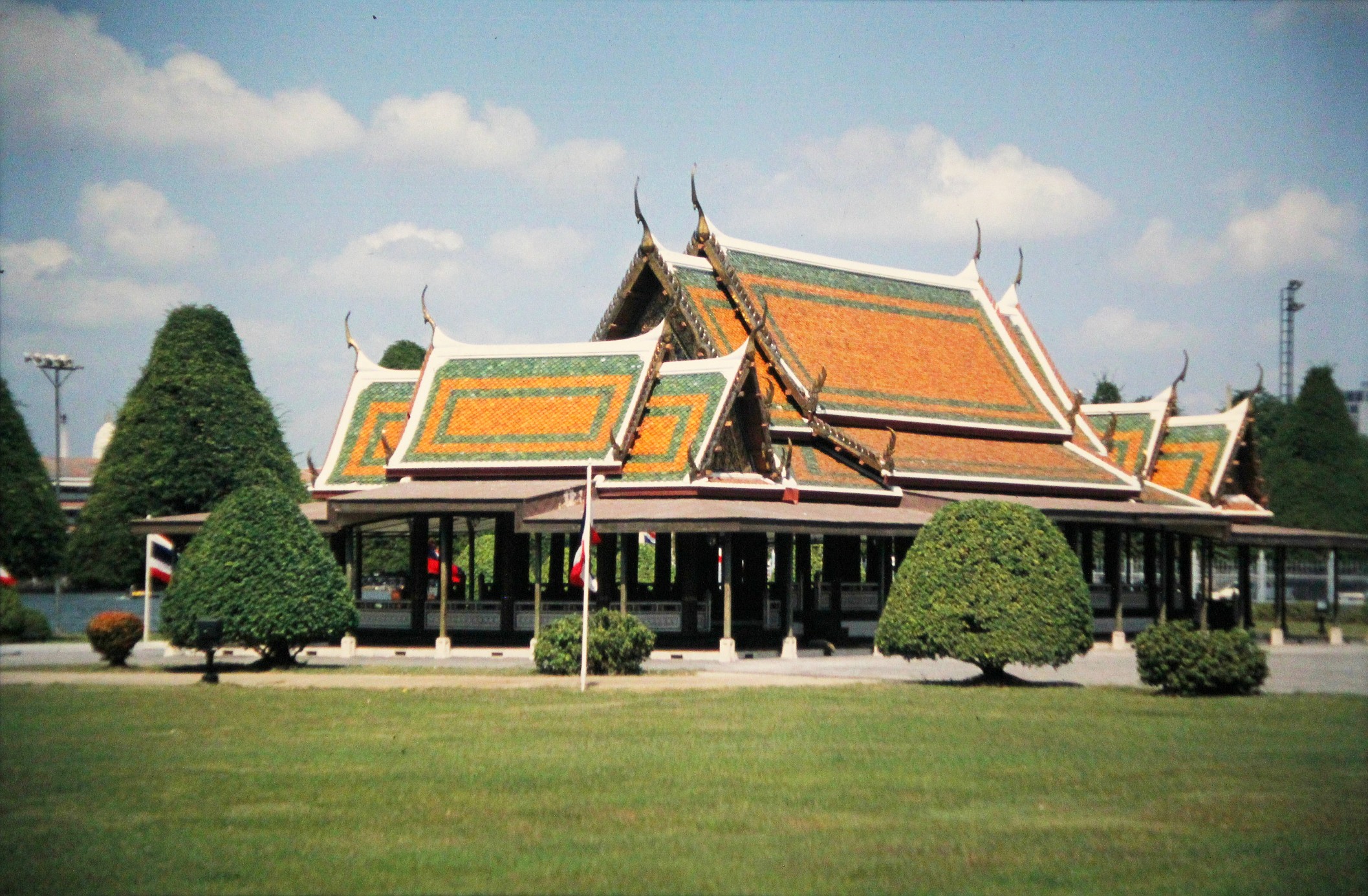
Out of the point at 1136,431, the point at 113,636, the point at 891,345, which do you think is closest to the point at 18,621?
the point at 113,636

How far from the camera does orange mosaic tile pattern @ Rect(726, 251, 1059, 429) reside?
40375 mm

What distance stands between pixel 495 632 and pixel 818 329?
13.2 meters

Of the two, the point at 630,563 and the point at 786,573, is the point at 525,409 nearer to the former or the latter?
the point at 630,563

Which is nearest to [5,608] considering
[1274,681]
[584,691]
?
[584,691]

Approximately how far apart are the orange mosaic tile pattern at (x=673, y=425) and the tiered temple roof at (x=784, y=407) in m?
0.04

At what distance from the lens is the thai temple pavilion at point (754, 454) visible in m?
32.4

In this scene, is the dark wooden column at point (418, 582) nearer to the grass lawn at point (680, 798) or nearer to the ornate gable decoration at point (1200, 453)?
the grass lawn at point (680, 798)

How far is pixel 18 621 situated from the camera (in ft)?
81.4

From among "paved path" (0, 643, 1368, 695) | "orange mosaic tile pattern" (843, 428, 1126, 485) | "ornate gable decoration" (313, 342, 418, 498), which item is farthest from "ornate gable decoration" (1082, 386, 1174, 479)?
"ornate gable decoration" (313, 342, 418, 498)

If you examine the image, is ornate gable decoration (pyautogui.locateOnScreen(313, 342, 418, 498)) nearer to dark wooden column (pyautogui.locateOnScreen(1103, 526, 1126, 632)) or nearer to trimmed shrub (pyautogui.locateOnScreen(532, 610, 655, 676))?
trimmed shrub (pyautogui.locateOnScreen(532, 610, 655, 676))

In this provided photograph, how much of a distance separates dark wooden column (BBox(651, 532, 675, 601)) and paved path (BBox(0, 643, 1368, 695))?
5.55 m

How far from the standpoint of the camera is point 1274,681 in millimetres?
23703

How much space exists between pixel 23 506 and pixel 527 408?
22.7m

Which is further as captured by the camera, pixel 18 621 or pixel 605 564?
pixel 605 564
